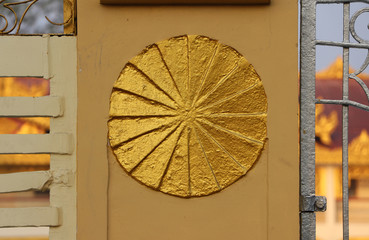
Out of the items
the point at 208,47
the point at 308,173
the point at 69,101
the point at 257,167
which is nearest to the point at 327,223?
the point at 308,173

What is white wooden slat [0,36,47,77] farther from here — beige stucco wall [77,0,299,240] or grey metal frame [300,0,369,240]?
grey metal frame [300,0,369,240]

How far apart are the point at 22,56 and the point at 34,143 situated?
51cm

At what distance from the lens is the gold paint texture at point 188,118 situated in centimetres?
284

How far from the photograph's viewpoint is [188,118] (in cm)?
284

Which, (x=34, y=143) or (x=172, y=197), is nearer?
(x=172, y=197)

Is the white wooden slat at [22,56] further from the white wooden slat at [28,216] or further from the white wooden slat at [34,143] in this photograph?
the white wooden slat at [28,216]

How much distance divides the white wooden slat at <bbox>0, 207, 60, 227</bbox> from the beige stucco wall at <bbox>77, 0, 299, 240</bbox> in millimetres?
212

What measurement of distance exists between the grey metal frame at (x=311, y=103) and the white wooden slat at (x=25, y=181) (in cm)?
145

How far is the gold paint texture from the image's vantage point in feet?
9.30

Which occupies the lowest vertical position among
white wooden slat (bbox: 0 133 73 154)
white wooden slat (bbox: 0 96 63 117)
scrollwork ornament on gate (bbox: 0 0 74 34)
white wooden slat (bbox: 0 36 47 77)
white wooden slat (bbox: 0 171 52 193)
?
white wooden slat (bbox: 0 171 52 193)

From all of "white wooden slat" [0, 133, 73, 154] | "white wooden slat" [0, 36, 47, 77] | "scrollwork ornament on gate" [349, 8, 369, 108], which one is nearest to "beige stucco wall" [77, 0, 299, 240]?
"white wooden slat" [0, 133, 73, 154]

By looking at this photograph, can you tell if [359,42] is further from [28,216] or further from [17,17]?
[28,216]

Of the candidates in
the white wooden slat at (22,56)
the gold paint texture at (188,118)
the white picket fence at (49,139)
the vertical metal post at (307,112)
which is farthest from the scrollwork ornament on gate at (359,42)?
the white wooden slat at (22,56)

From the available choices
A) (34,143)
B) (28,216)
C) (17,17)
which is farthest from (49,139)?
(17,17)
